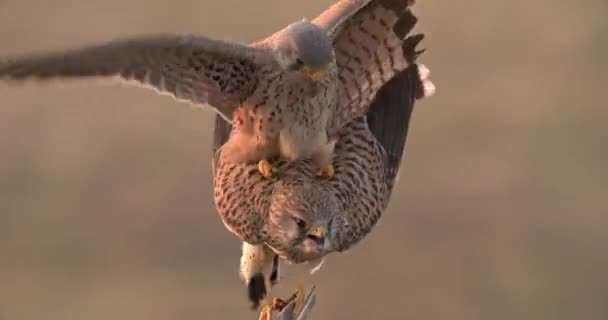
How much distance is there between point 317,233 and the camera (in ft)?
16.6

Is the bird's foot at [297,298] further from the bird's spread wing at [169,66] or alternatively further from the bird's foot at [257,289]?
the bird's spread wing at [169,66]

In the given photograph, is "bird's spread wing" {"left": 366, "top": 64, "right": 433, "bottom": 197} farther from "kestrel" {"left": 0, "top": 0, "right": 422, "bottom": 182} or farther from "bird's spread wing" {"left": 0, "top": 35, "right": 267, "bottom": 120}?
"bird's spread wing" {"left": 0, "top": 35, "right": 267, "bottom": 120}

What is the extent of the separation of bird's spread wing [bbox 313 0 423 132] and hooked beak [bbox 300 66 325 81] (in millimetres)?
557

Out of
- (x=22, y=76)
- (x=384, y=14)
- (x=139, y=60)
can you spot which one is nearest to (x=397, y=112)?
(x=384, y=14)

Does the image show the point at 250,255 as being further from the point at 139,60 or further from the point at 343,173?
the point at 139,60

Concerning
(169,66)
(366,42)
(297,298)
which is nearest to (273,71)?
(169,66)

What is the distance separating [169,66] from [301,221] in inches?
27.7

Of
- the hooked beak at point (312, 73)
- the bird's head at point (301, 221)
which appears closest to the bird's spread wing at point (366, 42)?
the bird's head at point (301, 221)

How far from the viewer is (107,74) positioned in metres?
4.83

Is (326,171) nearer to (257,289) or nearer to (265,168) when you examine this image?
(265,168)


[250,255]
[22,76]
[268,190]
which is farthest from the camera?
[250,255]

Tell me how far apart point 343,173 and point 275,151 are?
310 mm

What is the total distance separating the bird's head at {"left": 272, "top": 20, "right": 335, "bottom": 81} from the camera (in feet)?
16.3

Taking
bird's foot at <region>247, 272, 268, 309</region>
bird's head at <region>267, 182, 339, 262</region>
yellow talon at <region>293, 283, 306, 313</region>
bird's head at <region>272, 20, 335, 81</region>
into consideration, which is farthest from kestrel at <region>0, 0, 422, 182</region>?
bird's foot at <region>247, 272, 268, 309</region>
